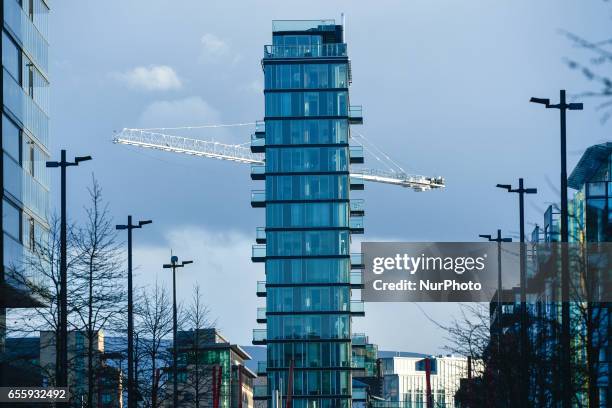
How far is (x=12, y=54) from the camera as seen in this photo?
76375mm

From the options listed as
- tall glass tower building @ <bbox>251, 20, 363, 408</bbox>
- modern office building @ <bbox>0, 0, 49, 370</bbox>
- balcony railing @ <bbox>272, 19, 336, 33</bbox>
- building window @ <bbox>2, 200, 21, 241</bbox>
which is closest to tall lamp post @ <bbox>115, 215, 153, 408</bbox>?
modern office building @ <bbox>0, 0, 49, 370</bbox>

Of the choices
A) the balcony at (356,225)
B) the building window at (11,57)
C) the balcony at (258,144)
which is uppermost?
the balcony at (258,144)

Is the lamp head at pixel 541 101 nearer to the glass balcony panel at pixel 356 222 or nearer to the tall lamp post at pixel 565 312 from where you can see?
the tall lamp post at pixel 565 312

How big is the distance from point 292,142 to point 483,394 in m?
106

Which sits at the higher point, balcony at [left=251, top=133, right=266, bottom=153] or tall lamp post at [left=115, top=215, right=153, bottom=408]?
balcony at [left=251, top=133, right=266, bottom=153]

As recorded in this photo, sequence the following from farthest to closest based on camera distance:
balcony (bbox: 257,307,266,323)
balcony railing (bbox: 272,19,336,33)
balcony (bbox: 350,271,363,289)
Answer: balcony railing (bbox: 272,19,336,33)
balcony (bbox: 350,271,363,289)
balcony (bbox: 257,307,266,323)

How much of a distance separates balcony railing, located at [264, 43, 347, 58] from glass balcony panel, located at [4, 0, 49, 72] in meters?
87.4

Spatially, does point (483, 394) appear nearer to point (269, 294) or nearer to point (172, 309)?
point (172, 309)

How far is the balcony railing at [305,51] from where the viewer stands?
6762 inches

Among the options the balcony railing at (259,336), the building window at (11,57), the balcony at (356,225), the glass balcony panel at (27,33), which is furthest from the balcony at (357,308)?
the building window at (11,57)

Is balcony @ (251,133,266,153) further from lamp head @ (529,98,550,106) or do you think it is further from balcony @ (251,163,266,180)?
lamp head @ (529,98,550,106)

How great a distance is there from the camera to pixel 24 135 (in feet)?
259

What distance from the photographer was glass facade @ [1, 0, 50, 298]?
75.0m

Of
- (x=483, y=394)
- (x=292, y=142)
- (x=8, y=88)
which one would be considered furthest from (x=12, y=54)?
(x=292, y=142)
